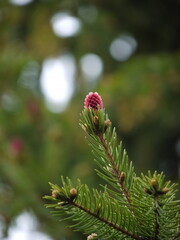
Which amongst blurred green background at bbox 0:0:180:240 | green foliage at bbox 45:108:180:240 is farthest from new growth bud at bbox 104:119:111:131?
blurred green background at bbox 0:0:180:240

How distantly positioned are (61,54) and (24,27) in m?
0.49

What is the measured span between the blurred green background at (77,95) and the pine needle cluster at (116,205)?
948mm

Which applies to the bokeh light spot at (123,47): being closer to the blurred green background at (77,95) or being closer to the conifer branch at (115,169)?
the blurred green background at (77,95)

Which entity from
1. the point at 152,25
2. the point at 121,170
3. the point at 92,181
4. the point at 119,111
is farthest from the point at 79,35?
the point at 121,170

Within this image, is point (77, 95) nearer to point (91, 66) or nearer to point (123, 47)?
point (123, 47)

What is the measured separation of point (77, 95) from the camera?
3.36 m

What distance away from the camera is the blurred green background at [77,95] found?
1958 millimetres

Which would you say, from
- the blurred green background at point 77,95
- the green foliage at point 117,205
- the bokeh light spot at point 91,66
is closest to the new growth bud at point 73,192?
the green foliage at point 117,205

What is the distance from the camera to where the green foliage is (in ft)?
1.86

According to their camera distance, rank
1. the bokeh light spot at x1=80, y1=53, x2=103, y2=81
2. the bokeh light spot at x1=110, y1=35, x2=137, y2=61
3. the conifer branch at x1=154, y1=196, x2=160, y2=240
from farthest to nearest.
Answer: the bokeh light spot at x1=80, y1=53, x2=103, y2=81 < the bokeh light spot at x1=110, y1=35, x2=137, y2=61 < the conifer branch at x1=154, y1=196, x2=160, y2=240

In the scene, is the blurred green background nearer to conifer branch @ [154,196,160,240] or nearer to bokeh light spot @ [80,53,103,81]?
bokeh light spot @ [80,53,103,81]

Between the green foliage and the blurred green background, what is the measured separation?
948 mm

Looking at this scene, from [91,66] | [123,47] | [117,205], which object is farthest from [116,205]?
[91,66]

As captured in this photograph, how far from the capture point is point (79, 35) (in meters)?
4.04
